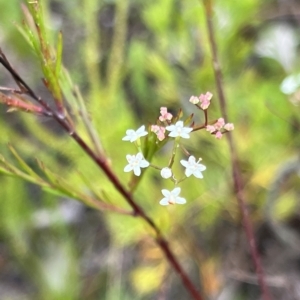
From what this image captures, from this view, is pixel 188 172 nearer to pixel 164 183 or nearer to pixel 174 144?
pixel 174 144

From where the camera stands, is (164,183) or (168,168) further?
(164,183)

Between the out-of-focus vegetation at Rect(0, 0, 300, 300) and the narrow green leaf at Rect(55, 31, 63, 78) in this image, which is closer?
the narrow green leaf at Rect(55, 31, 63, 78)

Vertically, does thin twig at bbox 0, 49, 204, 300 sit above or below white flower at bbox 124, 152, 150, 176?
above

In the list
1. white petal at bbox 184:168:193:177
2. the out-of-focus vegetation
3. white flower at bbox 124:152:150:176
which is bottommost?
white petal at bbox 184:168:193:177

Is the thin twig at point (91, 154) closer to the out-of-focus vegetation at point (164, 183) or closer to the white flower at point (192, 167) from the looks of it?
the white flower at point (192, 167)

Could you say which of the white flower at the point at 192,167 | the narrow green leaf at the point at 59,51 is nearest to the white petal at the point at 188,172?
the white flower at the point at 192,167

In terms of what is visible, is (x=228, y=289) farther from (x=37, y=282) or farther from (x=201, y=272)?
(x=37, y=282)

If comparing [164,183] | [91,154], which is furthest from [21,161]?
[164,183]

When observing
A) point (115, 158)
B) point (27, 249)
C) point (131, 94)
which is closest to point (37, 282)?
point (27, 249)

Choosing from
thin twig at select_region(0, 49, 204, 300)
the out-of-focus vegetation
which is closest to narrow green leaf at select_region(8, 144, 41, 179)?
thin twig at select_region(0, 49, 204, 300)

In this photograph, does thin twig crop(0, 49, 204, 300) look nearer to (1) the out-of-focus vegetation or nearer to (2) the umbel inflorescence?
(2) the umbel inflorescence
